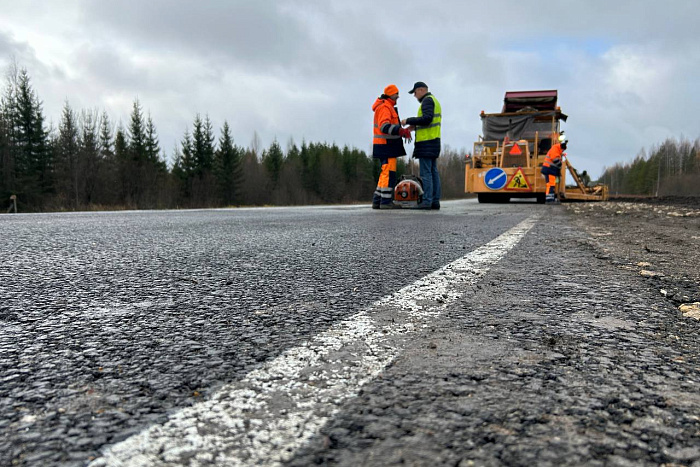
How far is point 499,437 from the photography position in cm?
80

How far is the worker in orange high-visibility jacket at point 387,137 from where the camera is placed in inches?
345

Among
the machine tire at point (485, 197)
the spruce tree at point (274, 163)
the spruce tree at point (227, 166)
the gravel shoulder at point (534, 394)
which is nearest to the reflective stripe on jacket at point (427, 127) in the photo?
the gravel shoulder at point (534, 394)

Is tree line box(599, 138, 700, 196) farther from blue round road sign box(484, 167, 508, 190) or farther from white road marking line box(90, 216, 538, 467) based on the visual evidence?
white road marking line box(90, 216, 538, 467)

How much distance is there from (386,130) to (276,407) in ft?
26.9

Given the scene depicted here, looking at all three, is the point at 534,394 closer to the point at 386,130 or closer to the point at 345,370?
the point at 345,370

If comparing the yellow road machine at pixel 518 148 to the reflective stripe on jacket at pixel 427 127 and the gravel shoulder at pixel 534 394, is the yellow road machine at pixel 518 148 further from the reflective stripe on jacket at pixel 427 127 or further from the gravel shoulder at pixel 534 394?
the gravel shoulder at pixel 534 394

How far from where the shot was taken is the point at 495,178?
607 inches

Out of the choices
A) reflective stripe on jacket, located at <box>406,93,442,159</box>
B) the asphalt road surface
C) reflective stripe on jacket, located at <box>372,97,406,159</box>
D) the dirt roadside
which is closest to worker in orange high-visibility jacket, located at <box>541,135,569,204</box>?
reflective stripe on jacket, located at <box>406,93,442,159</box>

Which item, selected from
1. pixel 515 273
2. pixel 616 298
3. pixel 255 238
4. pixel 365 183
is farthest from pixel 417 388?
pixel 365 183

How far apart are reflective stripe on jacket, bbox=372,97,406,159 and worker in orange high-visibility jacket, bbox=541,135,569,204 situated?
7022mm

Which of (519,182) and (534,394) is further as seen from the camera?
(519,182)

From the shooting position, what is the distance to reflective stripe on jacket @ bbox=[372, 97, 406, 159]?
8.77 metres

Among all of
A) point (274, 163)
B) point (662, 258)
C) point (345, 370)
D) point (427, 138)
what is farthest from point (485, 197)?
point (274, 163)

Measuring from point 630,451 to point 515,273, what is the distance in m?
1.67
